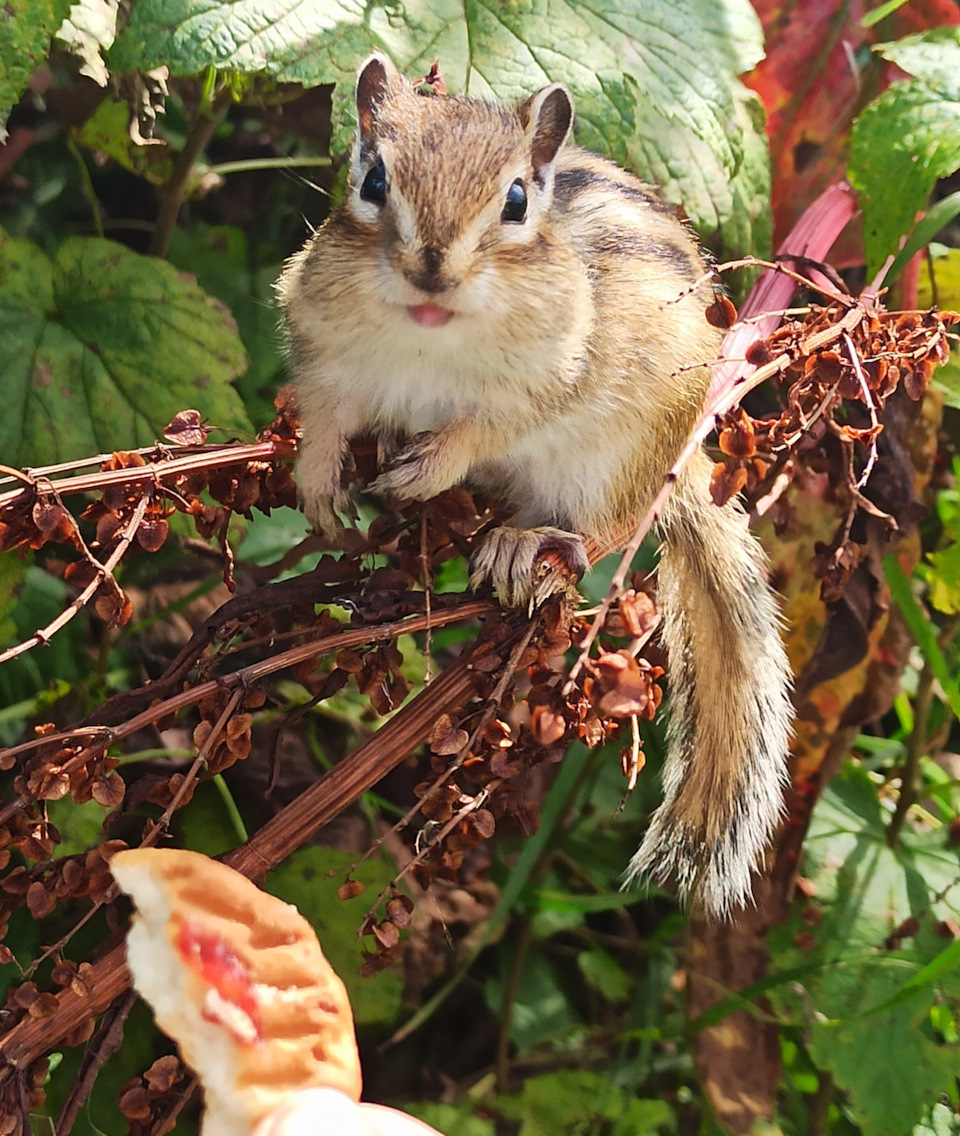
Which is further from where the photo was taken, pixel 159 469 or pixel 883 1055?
pixel 883 1055

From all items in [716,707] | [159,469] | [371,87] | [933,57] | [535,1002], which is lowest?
[535,1002]

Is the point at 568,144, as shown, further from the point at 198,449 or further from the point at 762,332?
the point at 198,449

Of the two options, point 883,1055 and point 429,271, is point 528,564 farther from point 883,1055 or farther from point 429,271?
point 883,1055

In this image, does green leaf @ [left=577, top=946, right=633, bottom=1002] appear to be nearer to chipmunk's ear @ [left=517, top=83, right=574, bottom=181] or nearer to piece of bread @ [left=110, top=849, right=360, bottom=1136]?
piece of bread @ [left=110, top=849, right=360, bottom=1136]

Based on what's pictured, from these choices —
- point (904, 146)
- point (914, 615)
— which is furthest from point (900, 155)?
point (914, 615)

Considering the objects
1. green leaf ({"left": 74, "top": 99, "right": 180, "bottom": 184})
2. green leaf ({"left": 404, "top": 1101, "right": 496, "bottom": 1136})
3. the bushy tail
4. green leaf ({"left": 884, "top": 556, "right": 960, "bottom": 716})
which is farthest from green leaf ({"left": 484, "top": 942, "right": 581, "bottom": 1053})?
green leaf ({"left": 74, "top": 99, "right": 180, "bottom": 184})

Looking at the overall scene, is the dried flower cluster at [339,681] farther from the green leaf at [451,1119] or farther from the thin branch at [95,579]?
the green leaf at [451,1119]

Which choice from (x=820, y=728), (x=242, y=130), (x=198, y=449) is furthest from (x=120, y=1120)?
(x=242, y=130)

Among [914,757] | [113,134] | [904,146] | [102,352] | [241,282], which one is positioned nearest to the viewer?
[904,146]
